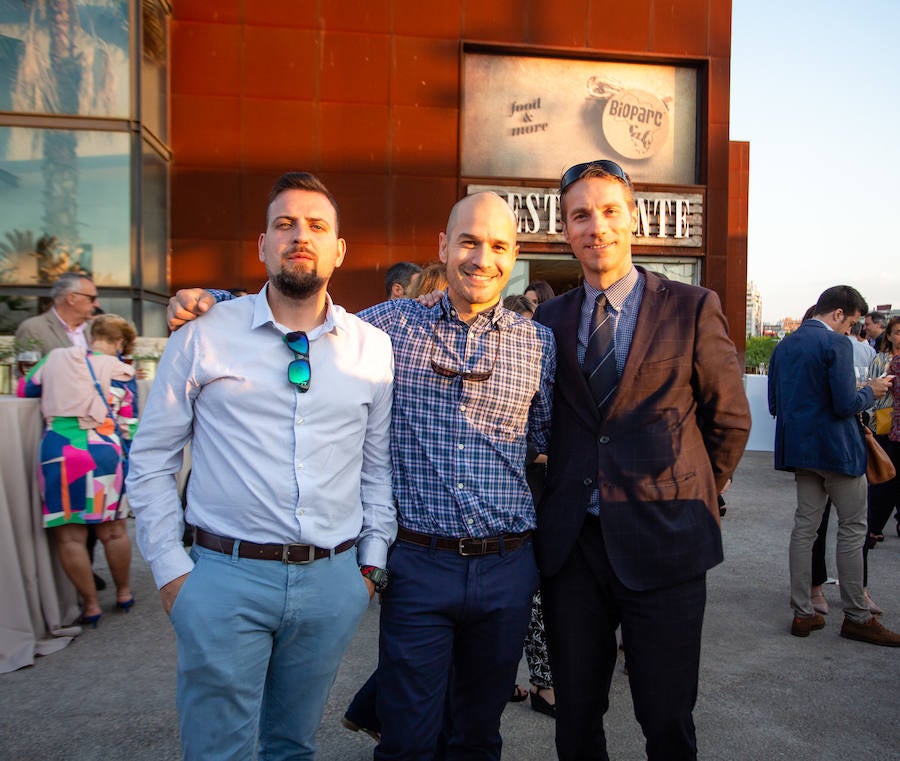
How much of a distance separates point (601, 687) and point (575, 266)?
1063 centimetres

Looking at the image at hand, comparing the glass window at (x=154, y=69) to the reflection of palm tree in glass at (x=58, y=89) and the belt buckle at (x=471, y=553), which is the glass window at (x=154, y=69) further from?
the belt buckle at (x=471, y=553)

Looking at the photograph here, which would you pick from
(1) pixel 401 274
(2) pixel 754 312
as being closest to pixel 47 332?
(1) pixel 401 274

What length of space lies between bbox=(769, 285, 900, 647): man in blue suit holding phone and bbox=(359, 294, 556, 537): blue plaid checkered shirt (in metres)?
2.78

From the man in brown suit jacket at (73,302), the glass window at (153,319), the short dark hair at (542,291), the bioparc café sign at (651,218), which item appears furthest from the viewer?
the bioparc café sign at (651,218)

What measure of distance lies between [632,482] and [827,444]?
281cm

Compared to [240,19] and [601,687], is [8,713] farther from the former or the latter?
[240,19]

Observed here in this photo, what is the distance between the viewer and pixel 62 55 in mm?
9398

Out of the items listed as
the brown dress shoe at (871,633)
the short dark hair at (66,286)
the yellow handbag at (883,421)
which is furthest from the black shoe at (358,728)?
the yellow handbag at (883,421)

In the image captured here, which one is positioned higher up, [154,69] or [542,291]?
[154,69]

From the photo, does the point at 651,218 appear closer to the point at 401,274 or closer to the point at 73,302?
the point at 401,274

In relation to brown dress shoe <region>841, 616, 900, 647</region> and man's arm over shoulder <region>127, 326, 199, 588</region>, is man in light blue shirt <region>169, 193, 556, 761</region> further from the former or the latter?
brown dress shoe <region>841, 616, 900, 647</region>

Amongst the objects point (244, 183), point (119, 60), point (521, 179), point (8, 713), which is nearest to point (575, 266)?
point (521, 179)

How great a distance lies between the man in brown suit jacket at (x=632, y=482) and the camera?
7.64 ft

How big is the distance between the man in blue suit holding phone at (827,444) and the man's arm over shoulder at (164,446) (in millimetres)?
3867
